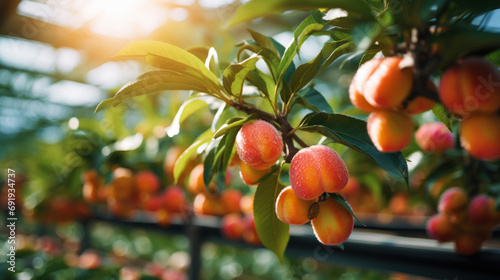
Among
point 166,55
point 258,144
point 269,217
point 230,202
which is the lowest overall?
point 230,202

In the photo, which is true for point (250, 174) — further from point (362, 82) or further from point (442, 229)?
point (442, 229)

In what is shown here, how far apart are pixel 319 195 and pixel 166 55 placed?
231mm

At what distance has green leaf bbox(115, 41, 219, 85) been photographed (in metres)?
0.40

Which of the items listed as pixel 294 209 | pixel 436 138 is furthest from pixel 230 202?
pixel 294 209

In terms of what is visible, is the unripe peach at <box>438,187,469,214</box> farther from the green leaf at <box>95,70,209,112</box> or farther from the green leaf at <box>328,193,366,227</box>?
the green leaf at <box>95,70,209,112</box>

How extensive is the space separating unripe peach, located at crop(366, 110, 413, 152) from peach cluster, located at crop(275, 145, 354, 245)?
0.27 feet

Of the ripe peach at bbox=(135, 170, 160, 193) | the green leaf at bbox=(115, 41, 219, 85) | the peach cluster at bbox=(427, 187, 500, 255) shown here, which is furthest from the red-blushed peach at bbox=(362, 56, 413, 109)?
the ripe peach at bbox=(135, 170, 160, 193)

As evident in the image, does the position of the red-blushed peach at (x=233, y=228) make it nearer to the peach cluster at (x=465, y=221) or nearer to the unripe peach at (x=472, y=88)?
the peach cluster at (x=465, y=221)

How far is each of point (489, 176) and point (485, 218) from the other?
16 cm

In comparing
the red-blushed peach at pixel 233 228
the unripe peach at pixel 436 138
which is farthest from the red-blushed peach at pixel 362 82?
the red-blushed peach at pixel 233 228

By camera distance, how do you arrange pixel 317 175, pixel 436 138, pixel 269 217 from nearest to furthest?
pixel 317 175
pixel 269 217
pixel 436 138

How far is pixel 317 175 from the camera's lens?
376 millimetres

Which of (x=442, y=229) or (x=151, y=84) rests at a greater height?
(x=151, y=84)

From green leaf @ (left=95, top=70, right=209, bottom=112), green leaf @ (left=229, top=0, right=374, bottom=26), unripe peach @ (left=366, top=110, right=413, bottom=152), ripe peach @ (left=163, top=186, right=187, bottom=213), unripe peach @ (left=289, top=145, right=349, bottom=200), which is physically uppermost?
green leaf @ (left=229, top=0, right=374, bottom=26)
